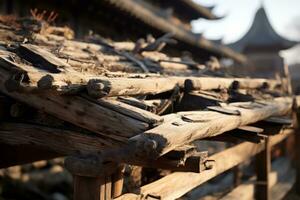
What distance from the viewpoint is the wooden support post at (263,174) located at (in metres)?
5.64

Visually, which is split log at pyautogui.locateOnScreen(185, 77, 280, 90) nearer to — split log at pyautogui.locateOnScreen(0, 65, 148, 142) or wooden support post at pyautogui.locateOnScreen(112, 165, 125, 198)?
wooden support post at pyautogui.locateOnScreen(112, 165, 125, 198)

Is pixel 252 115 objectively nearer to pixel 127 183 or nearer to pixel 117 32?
pixel 127 183

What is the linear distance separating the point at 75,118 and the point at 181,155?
686 mm

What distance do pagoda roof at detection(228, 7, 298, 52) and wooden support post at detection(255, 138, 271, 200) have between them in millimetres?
17837

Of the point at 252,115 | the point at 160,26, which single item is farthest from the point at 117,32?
the point at 252,115

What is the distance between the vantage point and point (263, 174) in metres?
5.67

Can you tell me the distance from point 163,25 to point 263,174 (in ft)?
16.0

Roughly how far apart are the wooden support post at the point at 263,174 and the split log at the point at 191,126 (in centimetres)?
253

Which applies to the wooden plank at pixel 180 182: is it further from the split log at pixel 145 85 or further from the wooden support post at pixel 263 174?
the wooden support post at pixel 263 174

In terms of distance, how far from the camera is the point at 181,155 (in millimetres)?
1953

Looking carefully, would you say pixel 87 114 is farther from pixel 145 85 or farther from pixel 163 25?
pixel 163 25

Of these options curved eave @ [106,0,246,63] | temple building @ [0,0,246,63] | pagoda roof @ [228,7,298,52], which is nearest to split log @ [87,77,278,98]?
temple building @ [0,0,246,63]

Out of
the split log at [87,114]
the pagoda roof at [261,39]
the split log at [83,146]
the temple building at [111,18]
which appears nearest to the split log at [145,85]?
the split log at [87,114]

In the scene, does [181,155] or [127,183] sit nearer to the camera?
[181,155]
